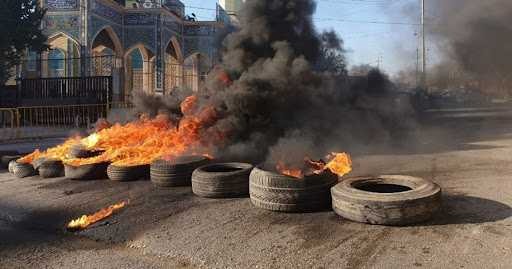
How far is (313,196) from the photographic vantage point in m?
5.95

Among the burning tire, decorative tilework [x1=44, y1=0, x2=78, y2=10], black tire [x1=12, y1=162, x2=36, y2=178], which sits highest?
decorative tilework [x1=44, y1=0, x2=78, y2=10]

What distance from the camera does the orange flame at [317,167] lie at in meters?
6.28

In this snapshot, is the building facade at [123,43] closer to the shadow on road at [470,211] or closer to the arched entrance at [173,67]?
the arched entrance at [173,67]

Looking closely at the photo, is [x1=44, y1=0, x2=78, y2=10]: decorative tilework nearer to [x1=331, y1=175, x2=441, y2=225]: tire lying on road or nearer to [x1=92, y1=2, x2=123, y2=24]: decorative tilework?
[x1=92, y1=2, x2=123, y2=24]: decorative tilework

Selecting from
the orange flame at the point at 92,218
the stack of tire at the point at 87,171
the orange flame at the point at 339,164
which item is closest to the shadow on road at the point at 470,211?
the orange flame at the point at 339,164

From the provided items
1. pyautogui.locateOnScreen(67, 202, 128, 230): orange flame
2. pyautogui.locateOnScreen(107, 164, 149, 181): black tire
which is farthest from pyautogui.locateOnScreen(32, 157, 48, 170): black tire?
pyautogui.locateOnScreen(67, 202, 128, 230): orange flame

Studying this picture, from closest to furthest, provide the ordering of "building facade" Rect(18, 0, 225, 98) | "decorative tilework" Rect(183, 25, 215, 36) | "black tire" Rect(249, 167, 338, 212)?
"black tire" Rect(249, 167, 338, 212), "building facade" Rect(18, 0, 225, 98), "decorative tilework" Rect(183, 25, 215, 36)

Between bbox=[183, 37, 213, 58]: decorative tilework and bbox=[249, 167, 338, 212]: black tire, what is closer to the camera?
bbox=[249, 167, 338, 212]: black tire

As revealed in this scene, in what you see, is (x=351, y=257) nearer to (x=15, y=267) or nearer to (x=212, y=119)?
(x=15, y=267)

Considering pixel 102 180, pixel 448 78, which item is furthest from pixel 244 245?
pixel 448 78

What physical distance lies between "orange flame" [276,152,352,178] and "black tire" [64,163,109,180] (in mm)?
4315

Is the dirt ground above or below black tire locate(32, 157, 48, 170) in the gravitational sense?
below

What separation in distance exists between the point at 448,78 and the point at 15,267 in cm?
1268

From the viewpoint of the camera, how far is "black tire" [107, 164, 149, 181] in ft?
27.7
